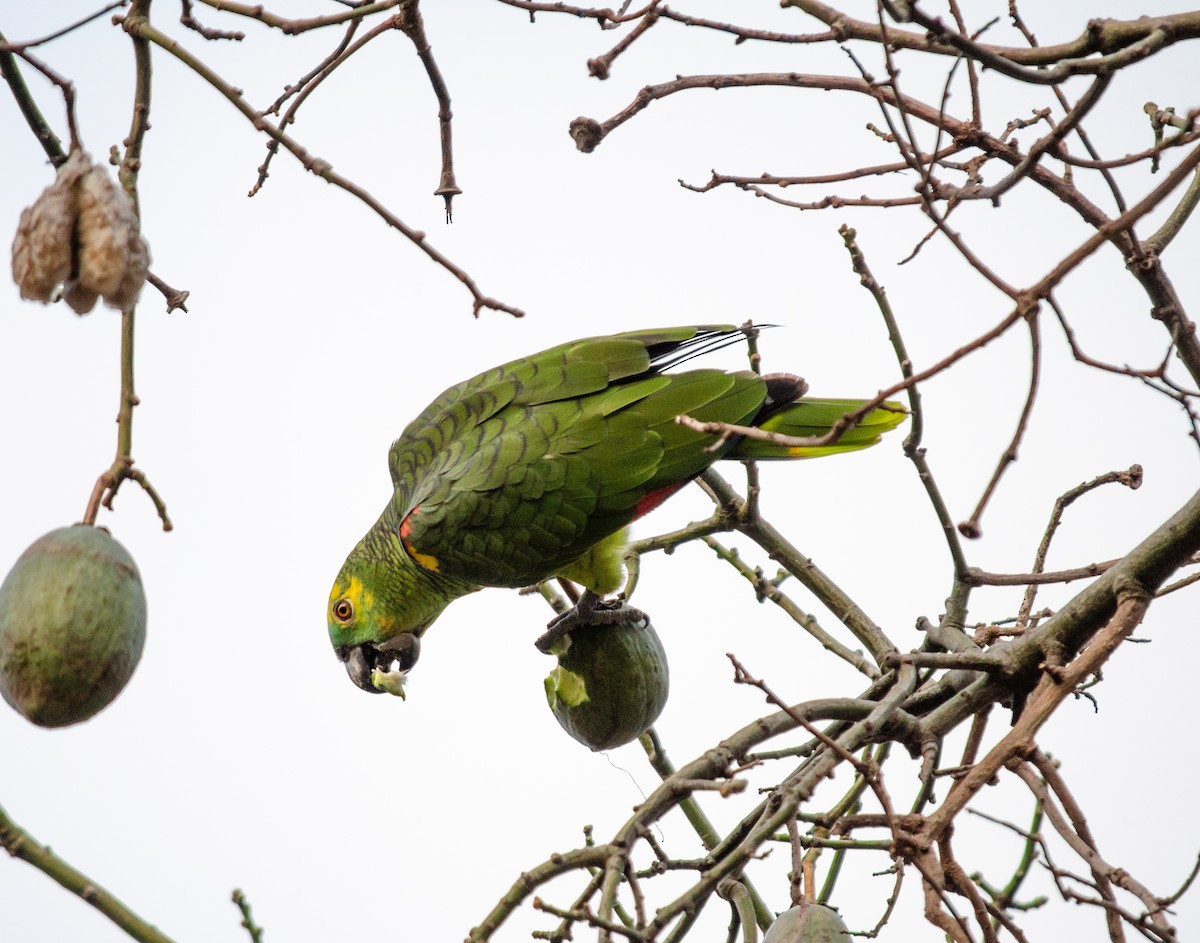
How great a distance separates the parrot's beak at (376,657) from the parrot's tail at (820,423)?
1.34m

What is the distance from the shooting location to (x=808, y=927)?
161 centimetres

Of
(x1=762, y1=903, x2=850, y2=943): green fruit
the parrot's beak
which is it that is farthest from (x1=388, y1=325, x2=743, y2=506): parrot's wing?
(x1=762, y1=903, x2=850, y2=943): green fruit

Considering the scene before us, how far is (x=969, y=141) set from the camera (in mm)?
2281

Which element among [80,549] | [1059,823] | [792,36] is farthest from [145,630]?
[792,36]

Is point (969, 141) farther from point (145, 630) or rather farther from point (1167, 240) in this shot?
point (145, 630)

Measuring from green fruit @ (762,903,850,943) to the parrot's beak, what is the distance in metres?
2.07

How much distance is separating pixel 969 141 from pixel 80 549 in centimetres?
174

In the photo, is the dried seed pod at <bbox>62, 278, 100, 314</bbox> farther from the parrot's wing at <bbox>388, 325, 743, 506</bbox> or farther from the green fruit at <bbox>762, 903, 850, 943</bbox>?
the parrot's wing at <bbox>388, 325, 743, 506</bbox>

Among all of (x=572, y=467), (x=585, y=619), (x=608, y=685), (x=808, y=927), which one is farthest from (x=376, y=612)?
(x=808, y=927)

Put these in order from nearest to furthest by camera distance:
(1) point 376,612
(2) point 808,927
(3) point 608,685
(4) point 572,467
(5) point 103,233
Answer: (5) point 103,233
(2) point 808,927
(3) point 608,685
(4) point 572,467
(1) point 376,612

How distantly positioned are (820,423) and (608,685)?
37.8 inches

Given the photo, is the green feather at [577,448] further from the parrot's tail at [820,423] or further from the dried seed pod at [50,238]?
the dried seed pod at [50,238]

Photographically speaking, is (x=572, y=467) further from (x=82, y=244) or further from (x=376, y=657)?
(x=82, y=244)

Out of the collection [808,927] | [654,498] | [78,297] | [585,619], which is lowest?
[808,927]
